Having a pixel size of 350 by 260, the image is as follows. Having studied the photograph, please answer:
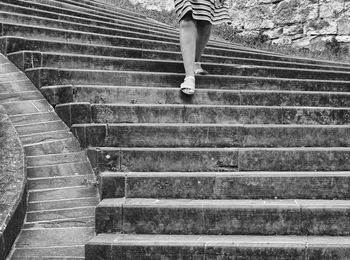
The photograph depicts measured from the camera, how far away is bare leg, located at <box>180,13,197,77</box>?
5.12 m

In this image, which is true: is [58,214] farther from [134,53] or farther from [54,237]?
[134,53]

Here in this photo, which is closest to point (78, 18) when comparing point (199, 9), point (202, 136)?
point (199, 9)

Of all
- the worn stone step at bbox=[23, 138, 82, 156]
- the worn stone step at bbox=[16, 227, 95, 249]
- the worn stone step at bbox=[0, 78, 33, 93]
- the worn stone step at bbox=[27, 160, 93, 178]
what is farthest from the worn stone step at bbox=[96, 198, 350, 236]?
the worn stone step at bbox=[0, 78, 33, 93]

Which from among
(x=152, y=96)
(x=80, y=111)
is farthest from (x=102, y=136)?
(x=152, y=96)

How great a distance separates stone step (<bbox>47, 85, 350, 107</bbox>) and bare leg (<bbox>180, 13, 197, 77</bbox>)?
0.28 meters

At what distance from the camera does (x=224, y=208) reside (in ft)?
12.6

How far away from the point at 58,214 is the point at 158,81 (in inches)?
83.7

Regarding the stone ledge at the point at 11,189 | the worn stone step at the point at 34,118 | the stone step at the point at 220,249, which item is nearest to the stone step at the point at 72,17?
the worn stone step at the point at 34,118

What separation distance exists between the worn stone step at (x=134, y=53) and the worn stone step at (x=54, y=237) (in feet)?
8.77

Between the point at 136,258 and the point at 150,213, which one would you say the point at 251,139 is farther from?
the point at 136,258

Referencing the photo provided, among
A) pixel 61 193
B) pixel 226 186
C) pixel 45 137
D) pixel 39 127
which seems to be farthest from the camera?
pixel 39 127

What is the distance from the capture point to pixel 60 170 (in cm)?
448

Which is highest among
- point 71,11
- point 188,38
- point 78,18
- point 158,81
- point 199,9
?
point 71,11

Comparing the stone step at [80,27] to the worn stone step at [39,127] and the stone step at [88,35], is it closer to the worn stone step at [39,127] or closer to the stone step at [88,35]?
the stone step at [88,35]
